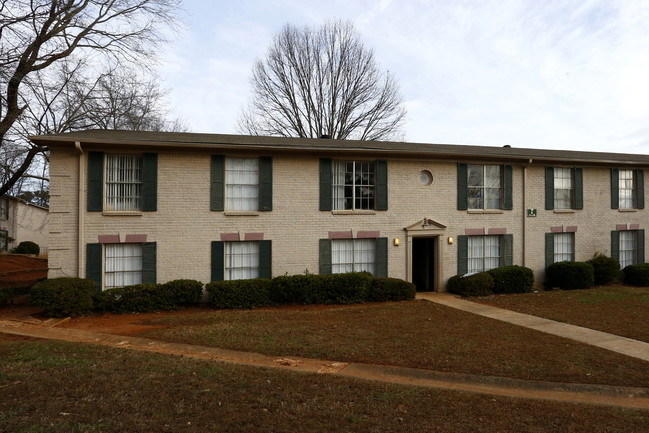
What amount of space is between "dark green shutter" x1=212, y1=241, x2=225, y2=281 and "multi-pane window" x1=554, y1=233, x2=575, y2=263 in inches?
544

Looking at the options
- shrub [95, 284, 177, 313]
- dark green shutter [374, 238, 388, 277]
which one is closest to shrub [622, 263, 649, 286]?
dark green shutter [374, 238, 388, 277]

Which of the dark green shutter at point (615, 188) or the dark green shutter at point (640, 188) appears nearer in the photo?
the dark green shutter at point (615, 188)

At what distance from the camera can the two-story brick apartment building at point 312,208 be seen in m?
11.8

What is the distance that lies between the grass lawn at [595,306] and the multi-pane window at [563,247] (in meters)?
1.64

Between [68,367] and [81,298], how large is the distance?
5142 mm

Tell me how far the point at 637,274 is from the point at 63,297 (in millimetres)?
21378

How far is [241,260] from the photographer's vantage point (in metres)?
13.0

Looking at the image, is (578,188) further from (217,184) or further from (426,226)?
(217,184)

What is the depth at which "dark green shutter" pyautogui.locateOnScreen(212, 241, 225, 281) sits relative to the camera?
41.3 feet

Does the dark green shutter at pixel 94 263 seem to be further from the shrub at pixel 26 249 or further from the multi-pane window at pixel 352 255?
the shrub at pixel 26 249

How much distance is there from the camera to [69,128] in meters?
17.6

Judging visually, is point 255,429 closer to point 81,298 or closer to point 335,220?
point 81,298

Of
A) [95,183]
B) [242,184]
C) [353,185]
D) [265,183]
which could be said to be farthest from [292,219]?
[95,183]

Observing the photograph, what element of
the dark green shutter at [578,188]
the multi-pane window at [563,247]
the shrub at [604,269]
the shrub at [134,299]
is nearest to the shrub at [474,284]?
the multi-pane window at [563,247]
